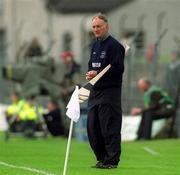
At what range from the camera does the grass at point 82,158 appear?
15.0m

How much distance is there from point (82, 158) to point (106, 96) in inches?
138

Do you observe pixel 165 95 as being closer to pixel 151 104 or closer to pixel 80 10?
pixel 151 104

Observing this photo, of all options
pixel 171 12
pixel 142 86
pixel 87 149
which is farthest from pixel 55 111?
pixel 171 12

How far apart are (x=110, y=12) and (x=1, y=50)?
775 inches

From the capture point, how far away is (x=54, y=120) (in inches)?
1051

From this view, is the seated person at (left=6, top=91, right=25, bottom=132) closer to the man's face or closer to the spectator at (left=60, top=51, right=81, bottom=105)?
the spectator at (left=60, top=51, right=81, bottom=105)

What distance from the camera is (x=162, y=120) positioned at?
951 inches

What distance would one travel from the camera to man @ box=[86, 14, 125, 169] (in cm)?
1492

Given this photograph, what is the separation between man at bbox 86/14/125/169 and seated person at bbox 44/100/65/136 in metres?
11.3

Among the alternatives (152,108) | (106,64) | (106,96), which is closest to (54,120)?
(152,108)

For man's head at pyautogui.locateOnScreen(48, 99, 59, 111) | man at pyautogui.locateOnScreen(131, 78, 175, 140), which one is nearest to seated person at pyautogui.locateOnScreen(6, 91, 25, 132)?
man's head at pyautogui.locateOnScreen(48, 99, 59, 111)

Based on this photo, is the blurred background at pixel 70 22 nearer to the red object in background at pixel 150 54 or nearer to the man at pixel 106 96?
the red object in background at pixel 150 54

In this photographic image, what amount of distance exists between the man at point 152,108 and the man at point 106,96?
8.67 metres

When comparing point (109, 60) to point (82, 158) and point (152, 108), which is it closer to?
point (82, 158)
